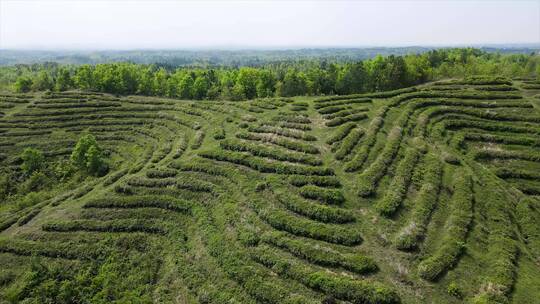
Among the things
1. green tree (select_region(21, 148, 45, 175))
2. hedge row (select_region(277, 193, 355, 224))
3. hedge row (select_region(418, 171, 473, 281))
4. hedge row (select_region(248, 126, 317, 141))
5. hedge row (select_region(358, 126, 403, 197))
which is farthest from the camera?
green tree (select_region(21, 148, 45, 175))

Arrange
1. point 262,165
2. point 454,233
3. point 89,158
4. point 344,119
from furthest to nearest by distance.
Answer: point 89,158, point 344,119, point 262,165, point 454,233

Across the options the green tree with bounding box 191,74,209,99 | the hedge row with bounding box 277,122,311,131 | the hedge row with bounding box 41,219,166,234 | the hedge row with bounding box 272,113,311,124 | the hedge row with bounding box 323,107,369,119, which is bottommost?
the hedge row with bounding box 41,219,166,234

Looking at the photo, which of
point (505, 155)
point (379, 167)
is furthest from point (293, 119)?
point (505, 155)

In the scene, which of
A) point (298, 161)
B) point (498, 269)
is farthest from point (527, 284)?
point (298, 161)

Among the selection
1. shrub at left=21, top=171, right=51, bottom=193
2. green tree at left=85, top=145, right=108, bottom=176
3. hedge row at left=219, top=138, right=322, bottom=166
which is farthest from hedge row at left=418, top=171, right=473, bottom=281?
shrub at left=21, top=171, right=51, bottom=193

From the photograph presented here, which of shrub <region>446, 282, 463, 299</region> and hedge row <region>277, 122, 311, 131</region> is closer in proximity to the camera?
shrub <region>446, 282, 463, 299</region>

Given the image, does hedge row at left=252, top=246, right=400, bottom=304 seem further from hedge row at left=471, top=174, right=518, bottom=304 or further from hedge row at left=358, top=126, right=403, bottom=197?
hedge row at left=358, top=126, right=403, bottom=197

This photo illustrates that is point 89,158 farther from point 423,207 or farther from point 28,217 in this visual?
point 423,207
